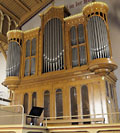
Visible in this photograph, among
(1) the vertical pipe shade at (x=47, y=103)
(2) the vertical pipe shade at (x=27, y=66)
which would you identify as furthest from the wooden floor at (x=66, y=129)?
(2) the vertical pipe shade at (x=27, y=66)

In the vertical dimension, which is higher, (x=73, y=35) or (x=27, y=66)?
(x=73, y=35)

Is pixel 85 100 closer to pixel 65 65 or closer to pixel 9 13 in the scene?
pixel 65 65

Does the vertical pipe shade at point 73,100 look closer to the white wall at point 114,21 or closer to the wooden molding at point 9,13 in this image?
the white wall at point 114,21

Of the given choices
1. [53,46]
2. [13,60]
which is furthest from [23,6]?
[53,46]

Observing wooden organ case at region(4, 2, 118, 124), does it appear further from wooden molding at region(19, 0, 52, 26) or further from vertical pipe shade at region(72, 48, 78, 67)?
wooden molding at region(19, 0, 52, 26)

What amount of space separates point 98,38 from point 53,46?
2.71 m

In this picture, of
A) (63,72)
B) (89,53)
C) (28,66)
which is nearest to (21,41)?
(28,66)

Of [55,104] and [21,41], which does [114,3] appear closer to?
[21,41]

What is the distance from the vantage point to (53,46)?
35.4ft

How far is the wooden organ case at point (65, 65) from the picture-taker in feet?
29.2

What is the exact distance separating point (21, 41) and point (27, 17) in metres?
3.49

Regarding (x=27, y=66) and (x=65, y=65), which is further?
(x=27, y=66)

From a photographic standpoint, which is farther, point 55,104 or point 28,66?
point 28,66

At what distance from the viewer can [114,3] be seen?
11922 mm
